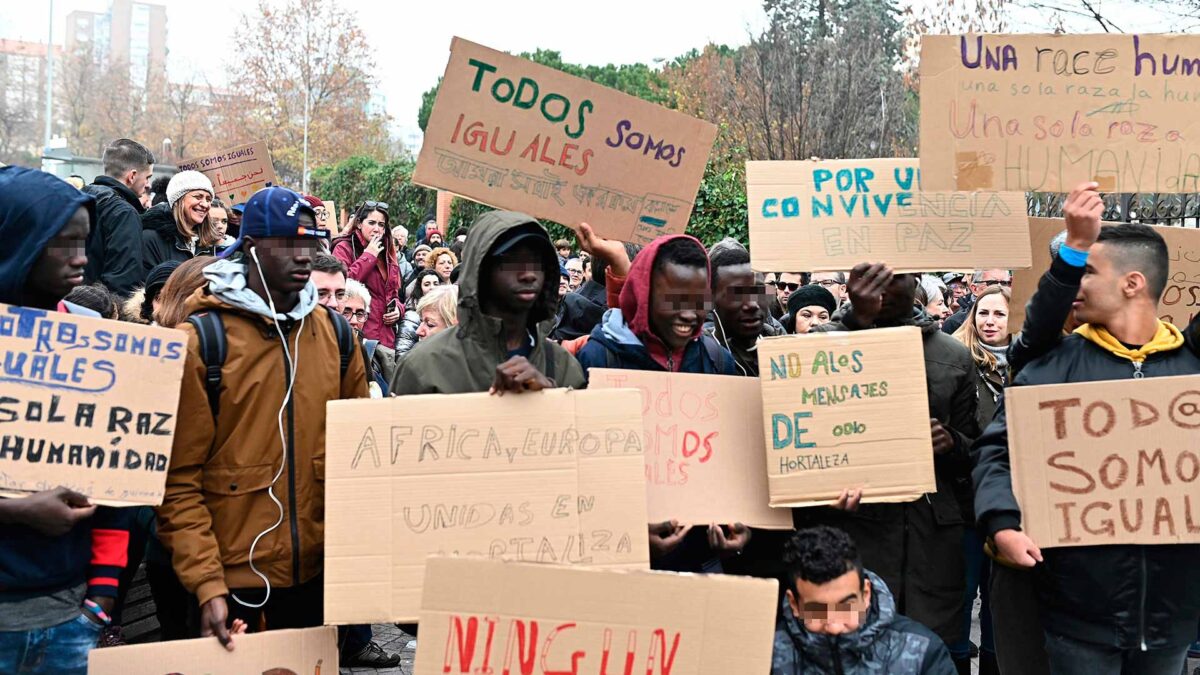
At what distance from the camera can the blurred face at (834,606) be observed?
11.7ft

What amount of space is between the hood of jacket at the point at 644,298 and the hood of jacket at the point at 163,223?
411cm

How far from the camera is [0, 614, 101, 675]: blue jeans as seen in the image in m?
3.28

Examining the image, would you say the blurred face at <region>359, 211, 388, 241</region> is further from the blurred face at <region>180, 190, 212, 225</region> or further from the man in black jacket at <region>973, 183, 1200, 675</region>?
the man in black jacket at <region>973, 183, 1200, 675</region>

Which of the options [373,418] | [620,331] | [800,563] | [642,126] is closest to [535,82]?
[642,126]

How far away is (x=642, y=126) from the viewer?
479cm

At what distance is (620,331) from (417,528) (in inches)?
46.6

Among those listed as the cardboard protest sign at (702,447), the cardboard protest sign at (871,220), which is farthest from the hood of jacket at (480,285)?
the cardboard protest sign at (871,220)

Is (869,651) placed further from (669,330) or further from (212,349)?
(212,349)

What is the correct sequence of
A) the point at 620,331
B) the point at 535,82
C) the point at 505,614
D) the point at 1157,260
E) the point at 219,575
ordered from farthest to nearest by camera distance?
the point at 535,82 → the point at 620,331 → the point at 1157,260 → the point at 219,575 → the point at 505,614

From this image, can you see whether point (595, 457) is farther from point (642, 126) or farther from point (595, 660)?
point (642, 126)

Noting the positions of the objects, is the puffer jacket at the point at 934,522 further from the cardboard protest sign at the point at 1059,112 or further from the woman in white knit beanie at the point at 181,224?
the woman in white knit beanie at the point at 181,224

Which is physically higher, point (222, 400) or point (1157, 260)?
point (1157, 260)

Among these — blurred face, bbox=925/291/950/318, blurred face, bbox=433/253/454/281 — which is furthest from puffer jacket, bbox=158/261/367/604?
blurred face, bbox=433/253/454/281

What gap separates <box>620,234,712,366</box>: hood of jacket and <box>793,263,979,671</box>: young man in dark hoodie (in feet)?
2.18
